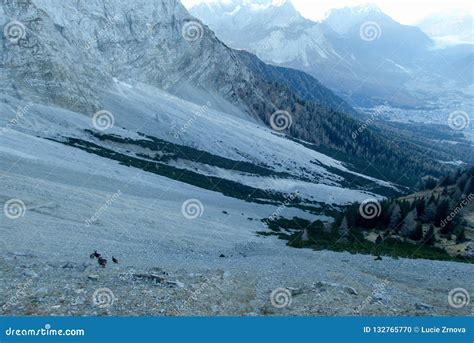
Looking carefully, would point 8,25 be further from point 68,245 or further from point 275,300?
point 275,300

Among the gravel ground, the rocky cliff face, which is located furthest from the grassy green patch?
the rocky cliff face

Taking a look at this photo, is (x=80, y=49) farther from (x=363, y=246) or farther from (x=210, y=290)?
(x=210, y=290)

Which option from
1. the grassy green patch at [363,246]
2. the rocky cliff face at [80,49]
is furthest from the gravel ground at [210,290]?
the rocky cliff face at [80,49]

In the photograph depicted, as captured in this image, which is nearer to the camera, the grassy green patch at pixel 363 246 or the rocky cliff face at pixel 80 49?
the grassy green patch at pixel 363 246

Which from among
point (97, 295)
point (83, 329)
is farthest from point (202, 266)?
point (83, 329)

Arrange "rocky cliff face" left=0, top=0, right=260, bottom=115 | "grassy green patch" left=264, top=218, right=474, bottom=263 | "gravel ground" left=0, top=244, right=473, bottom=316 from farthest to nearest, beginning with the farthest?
"rocky cliff face" left=0, top=0, right=260, bottom=115 < "grassy green patch" left=264, top=218, right=474, bottom=263 < "gravel ground" left=0, top=244, right=473, bottom=316

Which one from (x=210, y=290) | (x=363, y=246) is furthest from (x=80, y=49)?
(x=210, y=290)

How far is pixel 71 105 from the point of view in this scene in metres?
117

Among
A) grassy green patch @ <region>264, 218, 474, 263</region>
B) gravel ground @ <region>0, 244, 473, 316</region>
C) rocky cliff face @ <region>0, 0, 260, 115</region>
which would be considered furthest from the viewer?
rocky cliff face @ <region>0, 0, 260, 115</region>

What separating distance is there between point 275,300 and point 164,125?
120 meters

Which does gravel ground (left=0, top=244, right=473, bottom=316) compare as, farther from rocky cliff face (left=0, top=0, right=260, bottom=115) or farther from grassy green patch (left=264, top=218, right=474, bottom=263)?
rocky cliff face (left=0, top=0, right=260, bottom=115)

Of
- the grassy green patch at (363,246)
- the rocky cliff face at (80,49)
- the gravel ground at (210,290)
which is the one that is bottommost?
the gravel ground at (210,290)

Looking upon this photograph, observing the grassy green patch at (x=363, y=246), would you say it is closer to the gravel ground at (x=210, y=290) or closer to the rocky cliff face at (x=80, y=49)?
the gravel ground at (x=210, y=290)

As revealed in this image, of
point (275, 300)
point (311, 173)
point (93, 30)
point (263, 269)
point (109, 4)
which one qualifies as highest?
point (109, 4)
